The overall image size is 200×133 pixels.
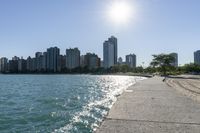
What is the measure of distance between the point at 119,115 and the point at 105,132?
3.92 m

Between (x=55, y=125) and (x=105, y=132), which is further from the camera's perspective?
(x=55, y=125)

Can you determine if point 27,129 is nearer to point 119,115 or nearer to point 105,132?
point 119,115

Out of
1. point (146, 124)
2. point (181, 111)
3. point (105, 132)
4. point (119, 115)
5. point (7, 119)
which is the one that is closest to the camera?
point (105, 132)

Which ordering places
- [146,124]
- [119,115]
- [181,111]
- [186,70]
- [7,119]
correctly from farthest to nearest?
[186,70] < [7,119] < [181,111] < [119,115] < [146,124]

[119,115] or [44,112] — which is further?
[44,112]

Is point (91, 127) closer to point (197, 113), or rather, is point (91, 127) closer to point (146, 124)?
point (146, 124)

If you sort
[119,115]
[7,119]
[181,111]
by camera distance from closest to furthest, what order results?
[119,115]
[181,111]
[7,119]

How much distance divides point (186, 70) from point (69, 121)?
139 m

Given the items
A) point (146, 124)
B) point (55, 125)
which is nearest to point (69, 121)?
point (55, 125)

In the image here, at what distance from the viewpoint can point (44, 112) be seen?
20.0 metres

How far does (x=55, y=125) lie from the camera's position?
15.3 meters

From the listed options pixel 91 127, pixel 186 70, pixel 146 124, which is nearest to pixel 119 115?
pixel 91 127

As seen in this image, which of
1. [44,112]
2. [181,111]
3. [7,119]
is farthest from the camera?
[44,112]

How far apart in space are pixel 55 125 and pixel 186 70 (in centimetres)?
14065
